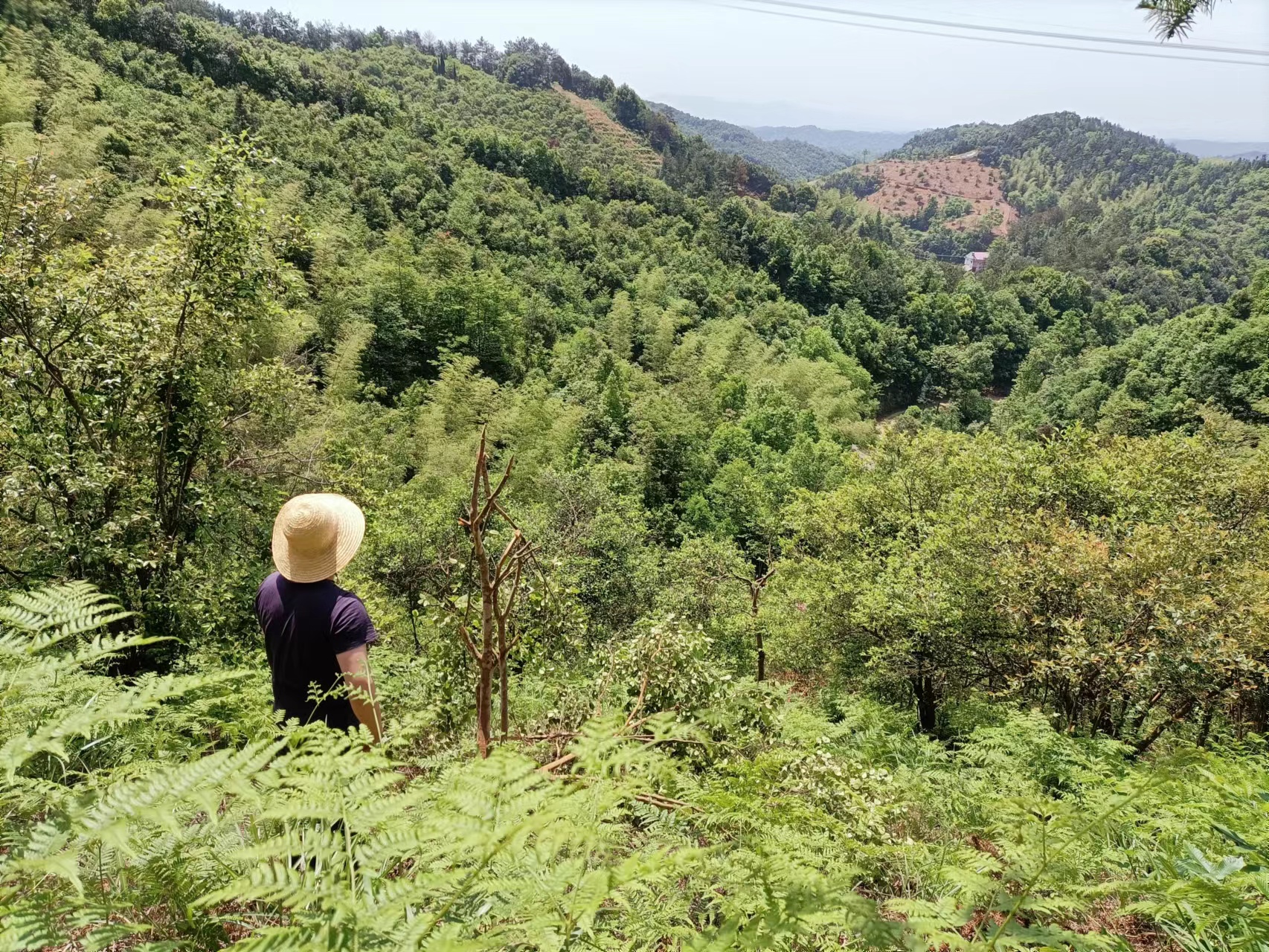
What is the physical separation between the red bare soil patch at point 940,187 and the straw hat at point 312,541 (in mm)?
166083

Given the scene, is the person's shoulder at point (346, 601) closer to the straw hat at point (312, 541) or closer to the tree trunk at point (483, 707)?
the straw hat at point (312, 541)

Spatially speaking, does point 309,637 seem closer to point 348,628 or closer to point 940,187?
point 348,628

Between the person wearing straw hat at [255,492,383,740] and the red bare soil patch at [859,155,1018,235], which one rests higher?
the red bare soil patch at [859,155,1018,235]

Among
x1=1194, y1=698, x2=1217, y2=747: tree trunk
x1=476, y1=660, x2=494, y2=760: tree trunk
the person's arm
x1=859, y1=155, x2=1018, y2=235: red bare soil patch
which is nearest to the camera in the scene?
the person's arm

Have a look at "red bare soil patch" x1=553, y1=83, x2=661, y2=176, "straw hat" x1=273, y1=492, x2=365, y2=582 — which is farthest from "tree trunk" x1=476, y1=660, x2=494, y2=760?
"red bare soil patch" x1=553, y1=83, x2=661, y2=176

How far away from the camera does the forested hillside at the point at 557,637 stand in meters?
1.42

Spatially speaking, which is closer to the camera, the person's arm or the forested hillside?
the forested hillside

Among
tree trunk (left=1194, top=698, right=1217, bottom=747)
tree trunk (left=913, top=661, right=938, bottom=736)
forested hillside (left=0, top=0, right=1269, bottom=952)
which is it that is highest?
forested hillside (left=0, top=0, right=1269, bottom=952)

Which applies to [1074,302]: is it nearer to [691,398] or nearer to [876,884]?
[691,398]

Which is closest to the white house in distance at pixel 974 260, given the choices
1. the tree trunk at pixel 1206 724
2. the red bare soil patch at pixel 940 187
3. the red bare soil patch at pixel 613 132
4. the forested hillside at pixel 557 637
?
the red bare soil patch at pixel 940 187

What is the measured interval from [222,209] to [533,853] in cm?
505

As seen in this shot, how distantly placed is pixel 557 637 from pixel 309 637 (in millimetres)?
1801

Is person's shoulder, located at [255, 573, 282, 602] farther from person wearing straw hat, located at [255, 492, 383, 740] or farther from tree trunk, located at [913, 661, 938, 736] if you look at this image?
tree trunk, located at [913, 661, 938, 736]

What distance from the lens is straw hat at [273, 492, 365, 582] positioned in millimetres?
2555
